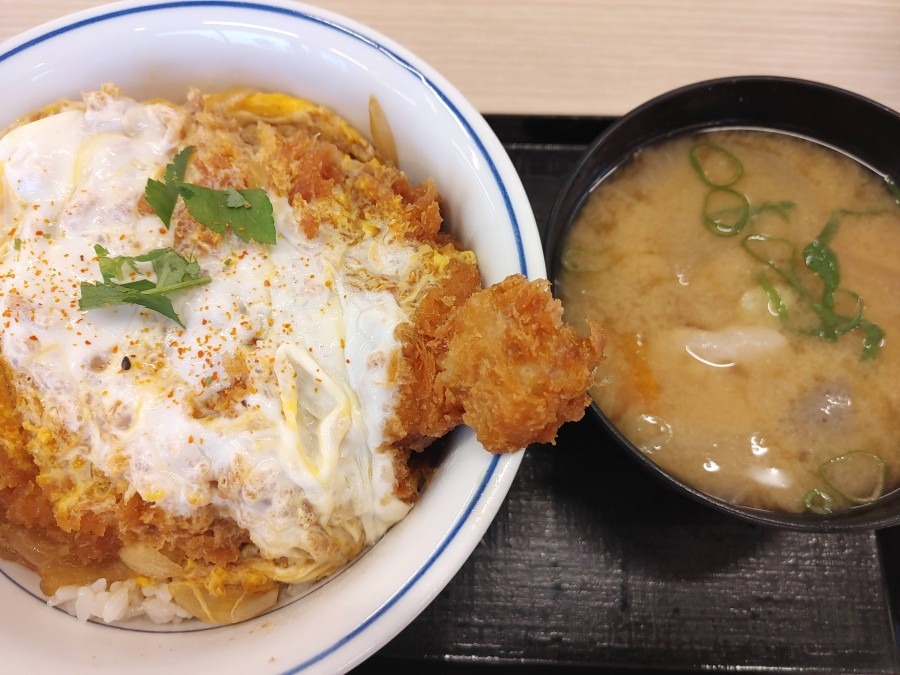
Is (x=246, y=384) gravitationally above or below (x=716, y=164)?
below

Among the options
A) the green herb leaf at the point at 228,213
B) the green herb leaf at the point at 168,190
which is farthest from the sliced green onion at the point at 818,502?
the green herb leaf at the point at 168,190

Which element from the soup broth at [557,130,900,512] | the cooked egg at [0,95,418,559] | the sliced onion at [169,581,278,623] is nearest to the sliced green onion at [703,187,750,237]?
the soup broth at [557,130,900,512]

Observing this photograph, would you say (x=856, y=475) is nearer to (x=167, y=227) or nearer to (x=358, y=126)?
(x=358, y=126)

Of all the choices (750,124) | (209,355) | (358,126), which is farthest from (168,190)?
(750,124)

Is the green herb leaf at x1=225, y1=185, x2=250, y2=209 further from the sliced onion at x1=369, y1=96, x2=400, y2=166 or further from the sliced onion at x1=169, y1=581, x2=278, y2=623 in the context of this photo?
the sliced onion at x1=169, y1=581, x2=278, y2=623

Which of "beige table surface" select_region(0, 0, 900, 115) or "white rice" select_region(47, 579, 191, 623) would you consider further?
"beige table surface" select_region(0, 0, 900, 115)

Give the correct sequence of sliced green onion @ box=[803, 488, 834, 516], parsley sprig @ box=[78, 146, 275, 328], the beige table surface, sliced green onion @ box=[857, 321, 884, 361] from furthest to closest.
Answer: the beige table surface, sliced green onion @ box=[857, 321, 884, 361], sliced green onion @ box=[803, 488, 834, 516], parsley sprig @ box=[78, 146, 275, 328]

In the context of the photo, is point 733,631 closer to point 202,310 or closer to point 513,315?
point 513,315

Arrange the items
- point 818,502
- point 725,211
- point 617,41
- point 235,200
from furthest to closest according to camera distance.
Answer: point 617,41 < point 725,211 < point 818,502 < point 235,200

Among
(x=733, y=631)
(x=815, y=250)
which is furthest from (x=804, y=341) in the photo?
(x=733, y=631)
